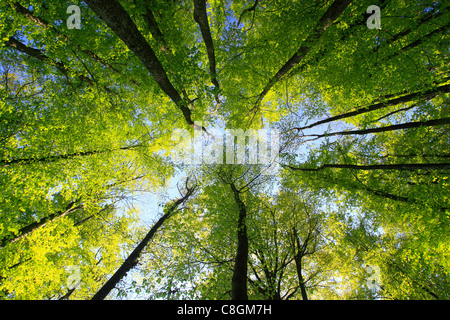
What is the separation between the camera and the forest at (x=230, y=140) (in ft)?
17.9

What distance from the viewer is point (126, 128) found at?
29.0 feet

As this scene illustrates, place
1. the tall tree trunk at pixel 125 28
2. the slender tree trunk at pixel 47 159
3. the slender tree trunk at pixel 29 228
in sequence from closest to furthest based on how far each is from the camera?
the tall tree trunk at pixel 125 28 → the slender tree trunk at pixel 47 159 → the slender tree trunk at pixel 29 228

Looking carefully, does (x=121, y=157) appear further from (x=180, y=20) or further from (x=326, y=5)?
(x=326, y=5)

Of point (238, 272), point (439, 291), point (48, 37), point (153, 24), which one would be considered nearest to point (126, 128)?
point (48, 37)

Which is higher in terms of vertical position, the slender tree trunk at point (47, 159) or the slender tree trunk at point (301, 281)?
the slender tree trunk at point (47, 159)

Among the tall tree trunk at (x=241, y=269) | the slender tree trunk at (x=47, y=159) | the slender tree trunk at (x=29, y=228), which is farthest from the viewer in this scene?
the slender tree trunk at (x=29, y=228)

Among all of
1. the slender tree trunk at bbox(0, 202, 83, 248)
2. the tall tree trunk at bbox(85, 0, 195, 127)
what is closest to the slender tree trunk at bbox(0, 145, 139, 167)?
the slender tree trunk at bbox(0, 202, 83, 248)

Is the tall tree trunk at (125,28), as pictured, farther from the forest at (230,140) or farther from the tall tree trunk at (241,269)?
the tall tree trunk at (241,269)

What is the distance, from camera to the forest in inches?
214

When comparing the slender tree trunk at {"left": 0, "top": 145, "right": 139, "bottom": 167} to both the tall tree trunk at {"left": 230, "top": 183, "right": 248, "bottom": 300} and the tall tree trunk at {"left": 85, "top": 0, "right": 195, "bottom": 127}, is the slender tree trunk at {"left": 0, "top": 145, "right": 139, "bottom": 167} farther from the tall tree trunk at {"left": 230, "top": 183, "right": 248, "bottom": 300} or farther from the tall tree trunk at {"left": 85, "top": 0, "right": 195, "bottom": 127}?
the tall tree trunk at {"left": 230, "top": 183, "right": 248, "bottom": 300}

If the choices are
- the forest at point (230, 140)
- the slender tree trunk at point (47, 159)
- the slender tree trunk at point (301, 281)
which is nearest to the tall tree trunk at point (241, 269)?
the forest at point (230, 140)

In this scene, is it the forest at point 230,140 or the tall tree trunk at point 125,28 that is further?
the forest at point 230,140
